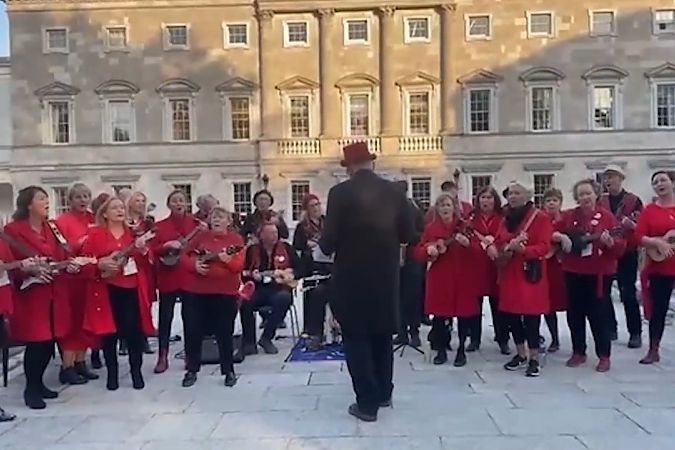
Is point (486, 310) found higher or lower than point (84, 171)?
lower

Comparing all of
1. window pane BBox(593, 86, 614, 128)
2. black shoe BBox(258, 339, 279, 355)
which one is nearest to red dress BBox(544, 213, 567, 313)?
black shoe BBox(258, 339, 279, 355)

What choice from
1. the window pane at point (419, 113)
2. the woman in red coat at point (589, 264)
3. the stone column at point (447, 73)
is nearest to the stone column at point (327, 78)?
the window pane at point (419, 113)

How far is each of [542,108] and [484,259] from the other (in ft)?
96.6

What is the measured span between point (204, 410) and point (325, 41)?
3138cm

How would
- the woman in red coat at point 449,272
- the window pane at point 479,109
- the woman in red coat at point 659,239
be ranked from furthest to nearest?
the window pane at point 479,109 → the woman in red coat at point 449,272 → the woman in red coat at point 659,239

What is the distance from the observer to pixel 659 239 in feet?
24.5

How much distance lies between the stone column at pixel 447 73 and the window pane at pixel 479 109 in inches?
33.6

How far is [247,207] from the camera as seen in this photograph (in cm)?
3669

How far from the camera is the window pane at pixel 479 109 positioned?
117 feet

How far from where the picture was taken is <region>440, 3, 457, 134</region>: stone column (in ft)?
117

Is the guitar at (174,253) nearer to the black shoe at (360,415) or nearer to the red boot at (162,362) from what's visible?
the red boot at (162,362)

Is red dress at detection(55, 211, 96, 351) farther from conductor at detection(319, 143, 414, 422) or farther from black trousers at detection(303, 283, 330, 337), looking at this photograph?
black trousers at detection(303, 283, 330, 337)

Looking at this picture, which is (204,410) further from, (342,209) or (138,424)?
(342,209)

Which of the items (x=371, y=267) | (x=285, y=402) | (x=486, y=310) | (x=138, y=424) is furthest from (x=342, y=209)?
(x=486, y=310)
